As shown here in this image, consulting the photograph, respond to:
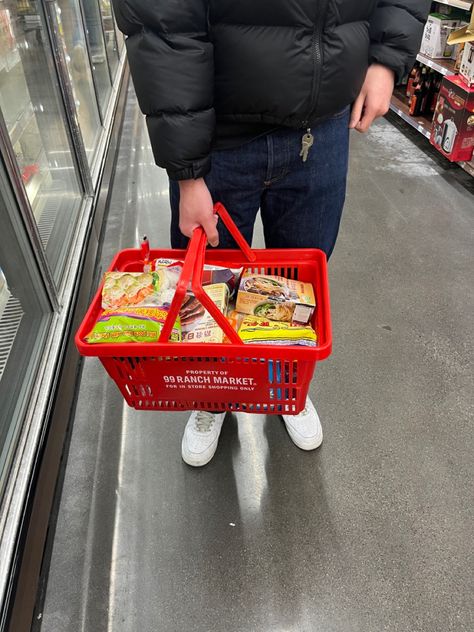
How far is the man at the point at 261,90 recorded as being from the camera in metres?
0.78

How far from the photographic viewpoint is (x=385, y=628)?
1.10 meters

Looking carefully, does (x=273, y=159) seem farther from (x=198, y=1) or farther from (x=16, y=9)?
(x=16, y=9)

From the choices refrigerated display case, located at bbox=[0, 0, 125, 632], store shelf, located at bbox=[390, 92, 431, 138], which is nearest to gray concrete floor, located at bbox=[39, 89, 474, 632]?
refrigerated display case, located at bbox=[0, 0, 125, 632]

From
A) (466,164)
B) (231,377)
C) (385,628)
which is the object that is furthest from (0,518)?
(466,164)

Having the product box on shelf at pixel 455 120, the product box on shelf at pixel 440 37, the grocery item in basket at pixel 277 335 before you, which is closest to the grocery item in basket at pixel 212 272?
the grocery item in basket at pixel 277 335

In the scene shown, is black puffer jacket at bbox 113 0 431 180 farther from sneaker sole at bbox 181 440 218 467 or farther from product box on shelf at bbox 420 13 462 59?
product box on shelf at bbox 420 13 462 59

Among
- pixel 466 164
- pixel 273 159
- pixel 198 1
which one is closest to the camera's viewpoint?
pixel 198 1

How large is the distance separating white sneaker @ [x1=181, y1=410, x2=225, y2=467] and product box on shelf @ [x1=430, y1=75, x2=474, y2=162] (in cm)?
255

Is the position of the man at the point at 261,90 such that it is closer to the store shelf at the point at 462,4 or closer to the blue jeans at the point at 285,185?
the blue jeans at the point at 285,185

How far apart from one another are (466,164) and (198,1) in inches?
109

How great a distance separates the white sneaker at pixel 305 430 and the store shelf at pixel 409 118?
2.79 m

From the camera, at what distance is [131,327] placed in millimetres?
833

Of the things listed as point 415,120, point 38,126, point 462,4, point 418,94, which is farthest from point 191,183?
point 418,94

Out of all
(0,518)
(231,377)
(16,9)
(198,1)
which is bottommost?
(0,518)
